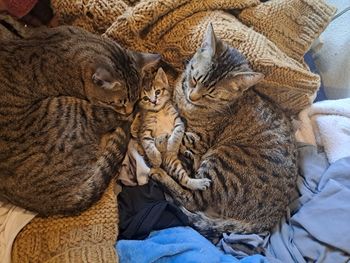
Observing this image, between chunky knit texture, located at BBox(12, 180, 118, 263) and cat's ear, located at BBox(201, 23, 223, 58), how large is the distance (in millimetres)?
553

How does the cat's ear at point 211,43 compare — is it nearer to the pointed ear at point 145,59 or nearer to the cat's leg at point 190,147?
the pointed ear at point 145,59

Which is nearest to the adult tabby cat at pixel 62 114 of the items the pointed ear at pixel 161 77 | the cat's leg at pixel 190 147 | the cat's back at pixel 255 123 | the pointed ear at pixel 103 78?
the pointed ear at pixel 103 78

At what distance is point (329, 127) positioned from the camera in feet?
5.11

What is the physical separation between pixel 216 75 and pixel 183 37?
18 centimetres

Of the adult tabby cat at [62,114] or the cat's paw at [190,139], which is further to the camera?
the cat's paw at [190,139]

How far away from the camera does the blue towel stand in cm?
123

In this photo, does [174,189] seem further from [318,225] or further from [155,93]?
[318,225]

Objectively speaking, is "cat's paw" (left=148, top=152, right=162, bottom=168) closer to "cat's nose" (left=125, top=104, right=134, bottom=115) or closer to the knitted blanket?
"cat's nose" (left=125, top=104, right=134, bottom=115)

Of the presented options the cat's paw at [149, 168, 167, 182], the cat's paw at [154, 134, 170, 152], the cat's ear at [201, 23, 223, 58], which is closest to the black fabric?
the cat's paw at [149, 168, 167, 182]

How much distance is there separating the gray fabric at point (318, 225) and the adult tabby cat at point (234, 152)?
0.05m

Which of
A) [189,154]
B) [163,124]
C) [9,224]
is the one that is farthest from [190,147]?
[9,224]

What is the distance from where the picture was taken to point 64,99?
137cm

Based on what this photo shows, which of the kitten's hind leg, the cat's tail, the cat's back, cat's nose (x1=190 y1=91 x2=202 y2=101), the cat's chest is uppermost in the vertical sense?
cat's nose (x1=190 y1=91 x2=202 y2=101)

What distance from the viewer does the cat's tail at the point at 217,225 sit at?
4.47 feet
